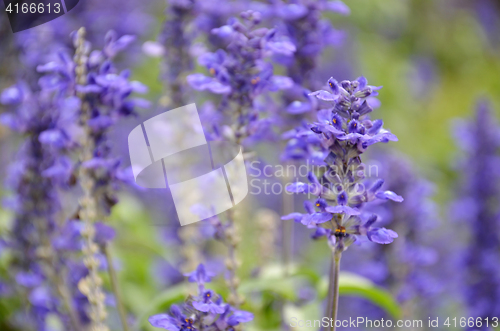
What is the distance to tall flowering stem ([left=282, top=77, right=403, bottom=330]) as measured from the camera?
1.27 meters

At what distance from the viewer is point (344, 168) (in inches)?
53.8

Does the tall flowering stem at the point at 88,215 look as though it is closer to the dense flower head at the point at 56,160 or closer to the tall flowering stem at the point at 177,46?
the dense flower head at the point at 56,160

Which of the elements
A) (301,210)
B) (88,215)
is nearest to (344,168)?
(88,215)

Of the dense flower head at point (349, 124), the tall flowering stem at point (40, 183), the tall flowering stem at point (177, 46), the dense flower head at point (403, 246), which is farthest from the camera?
the dense flower head at point (403, 246)

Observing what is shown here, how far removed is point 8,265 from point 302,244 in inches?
81.4

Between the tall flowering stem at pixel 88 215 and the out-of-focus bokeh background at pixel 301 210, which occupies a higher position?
the tall flowering stem at pixel 88 215

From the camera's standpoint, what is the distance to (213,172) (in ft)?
5.90

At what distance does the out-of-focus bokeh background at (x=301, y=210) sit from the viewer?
2.19 m

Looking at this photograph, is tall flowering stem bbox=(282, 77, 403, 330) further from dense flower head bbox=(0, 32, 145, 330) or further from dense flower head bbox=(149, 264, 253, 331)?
dense flower head bbox=(0, 32, 145, 330)

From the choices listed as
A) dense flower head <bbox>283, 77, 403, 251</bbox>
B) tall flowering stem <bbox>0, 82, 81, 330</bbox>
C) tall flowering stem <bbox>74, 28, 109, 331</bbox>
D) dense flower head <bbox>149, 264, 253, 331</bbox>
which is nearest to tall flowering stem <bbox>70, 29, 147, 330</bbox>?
tall flowering stem <bbox>74, 28, 109, 331</bbox>

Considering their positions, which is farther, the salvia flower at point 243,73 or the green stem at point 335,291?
the salvia flower at point 243,73

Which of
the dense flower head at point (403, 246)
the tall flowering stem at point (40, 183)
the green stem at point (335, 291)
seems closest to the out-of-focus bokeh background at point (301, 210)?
the dense flower head at point (403, 246)

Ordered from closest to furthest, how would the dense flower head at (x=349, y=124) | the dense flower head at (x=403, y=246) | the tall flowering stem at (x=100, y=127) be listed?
the dense flower head at (x=349, y=124), the tall flowering stem at (x=100, y=127), the dense flower head at (x=403, y=246)

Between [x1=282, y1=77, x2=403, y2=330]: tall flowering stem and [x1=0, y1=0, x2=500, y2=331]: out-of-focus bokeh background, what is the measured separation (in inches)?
16.8
